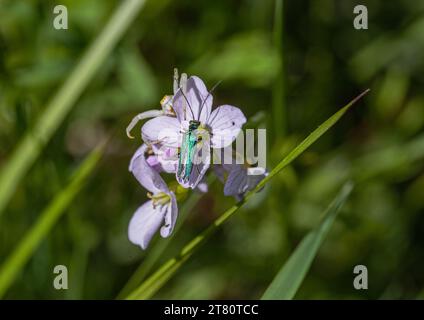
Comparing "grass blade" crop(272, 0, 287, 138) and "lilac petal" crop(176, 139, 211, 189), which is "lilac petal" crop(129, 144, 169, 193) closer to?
"lilac petal" crop(176, 139, 211, 189)

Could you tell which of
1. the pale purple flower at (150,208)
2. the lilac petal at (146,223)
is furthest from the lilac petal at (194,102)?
the lilac petal at (146,223)

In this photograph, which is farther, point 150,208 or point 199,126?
point 150,208

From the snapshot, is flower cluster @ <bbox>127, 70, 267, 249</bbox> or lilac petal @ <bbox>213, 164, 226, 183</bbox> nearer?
flower cluster @ <bbox>127, 70, 267, 249</bbox>

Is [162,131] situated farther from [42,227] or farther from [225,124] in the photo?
[42,227]

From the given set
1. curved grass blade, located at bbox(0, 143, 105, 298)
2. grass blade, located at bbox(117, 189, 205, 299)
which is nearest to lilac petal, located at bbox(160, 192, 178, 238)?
grass blade, located at bbox(117, 189, 205, 299)

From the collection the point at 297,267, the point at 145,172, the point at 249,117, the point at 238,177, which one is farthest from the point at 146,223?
the point at 249,117
